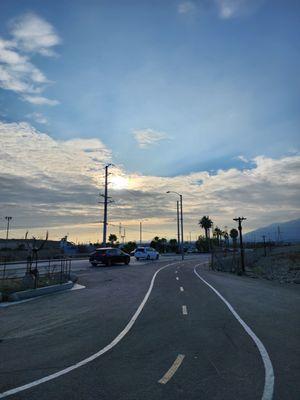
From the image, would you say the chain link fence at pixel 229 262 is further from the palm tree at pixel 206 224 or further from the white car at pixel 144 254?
the palm tree at pixel 206 224

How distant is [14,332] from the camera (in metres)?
9.93

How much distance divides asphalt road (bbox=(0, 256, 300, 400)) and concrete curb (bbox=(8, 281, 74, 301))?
1156 millimetres

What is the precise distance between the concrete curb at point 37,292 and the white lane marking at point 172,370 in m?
10.4

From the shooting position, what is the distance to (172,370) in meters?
6.59

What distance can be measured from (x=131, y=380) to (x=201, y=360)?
1661 mm

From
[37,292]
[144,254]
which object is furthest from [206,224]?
[37,292]

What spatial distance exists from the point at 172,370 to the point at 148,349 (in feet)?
4.87

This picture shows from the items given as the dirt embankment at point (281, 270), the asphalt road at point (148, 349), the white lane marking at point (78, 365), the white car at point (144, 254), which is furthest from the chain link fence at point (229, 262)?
the white lane marking at point (78, 365)

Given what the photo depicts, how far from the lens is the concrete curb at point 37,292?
15.9 m

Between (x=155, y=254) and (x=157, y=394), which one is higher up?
(x=155, y=254)

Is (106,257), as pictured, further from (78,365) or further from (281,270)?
(78,365)

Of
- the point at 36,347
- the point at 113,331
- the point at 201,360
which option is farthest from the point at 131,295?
the point at 201,360

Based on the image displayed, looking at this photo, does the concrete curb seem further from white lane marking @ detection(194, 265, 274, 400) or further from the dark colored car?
the dark colored car

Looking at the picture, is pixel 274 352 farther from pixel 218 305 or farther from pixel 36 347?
pixel 218 305
